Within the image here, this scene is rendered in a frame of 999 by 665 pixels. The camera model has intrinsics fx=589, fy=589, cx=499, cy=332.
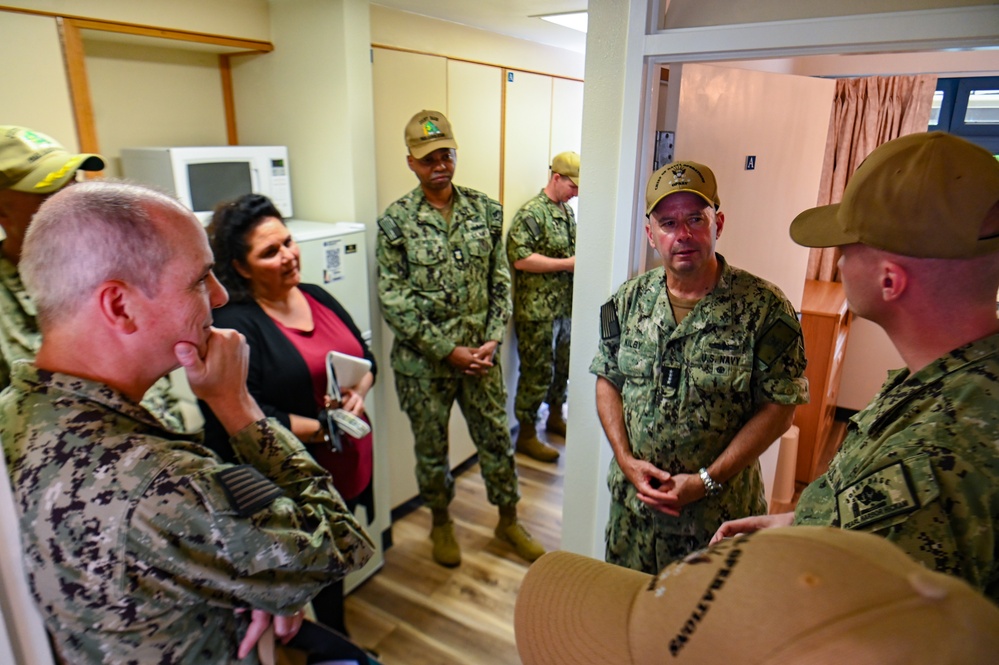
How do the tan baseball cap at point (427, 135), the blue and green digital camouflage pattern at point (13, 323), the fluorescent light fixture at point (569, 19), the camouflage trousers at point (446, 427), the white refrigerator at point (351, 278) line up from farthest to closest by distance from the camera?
the fluorescent light fixture at point (569, 19), the camouflage trousers at point (446, 427), the tan baseball cap at point (427, 135), the white refrigerator at point (351, 278), the blue and green digital camouflage pattern at point (13, 323)

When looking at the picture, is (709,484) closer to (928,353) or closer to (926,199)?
(928,353)

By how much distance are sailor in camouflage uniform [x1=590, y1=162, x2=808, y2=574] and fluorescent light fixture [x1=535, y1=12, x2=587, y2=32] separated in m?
1.56

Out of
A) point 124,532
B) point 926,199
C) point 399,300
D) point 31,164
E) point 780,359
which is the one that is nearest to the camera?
point 124,532

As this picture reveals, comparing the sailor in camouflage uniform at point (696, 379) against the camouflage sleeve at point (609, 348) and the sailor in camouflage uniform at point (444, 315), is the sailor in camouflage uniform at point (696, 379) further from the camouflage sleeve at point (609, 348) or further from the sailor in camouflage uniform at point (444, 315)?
the sailor in camouflage uniform at point (444, 315)

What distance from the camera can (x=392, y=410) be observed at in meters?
2.90

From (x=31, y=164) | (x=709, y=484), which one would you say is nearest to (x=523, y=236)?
(x=709, y=484)

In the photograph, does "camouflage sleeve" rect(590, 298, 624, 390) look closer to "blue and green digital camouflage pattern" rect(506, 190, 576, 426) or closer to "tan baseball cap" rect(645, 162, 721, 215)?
"tan baseball cap" rect(645, 162, 721, 215)

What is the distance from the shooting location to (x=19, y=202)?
1.25 meters

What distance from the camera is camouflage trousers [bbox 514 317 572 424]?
357 centimetres

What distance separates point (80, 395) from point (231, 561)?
0.29 meters

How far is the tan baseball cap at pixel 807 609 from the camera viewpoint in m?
0.43

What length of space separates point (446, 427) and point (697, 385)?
1.43m

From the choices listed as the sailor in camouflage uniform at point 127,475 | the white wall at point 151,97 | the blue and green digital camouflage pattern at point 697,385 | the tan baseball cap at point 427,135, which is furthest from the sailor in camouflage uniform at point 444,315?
the sailor in camouflage uniform at point 127,475

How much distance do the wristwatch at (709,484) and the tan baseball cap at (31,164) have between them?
162cm
